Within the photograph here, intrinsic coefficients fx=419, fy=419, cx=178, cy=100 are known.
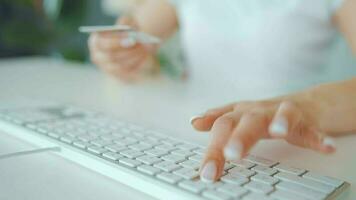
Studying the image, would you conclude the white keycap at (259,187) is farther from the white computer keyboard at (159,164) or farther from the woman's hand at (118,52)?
the woman's hand at (118,52)

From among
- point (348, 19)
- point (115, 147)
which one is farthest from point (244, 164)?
point (348, 19)

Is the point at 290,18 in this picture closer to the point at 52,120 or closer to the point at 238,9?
the point at 238,9

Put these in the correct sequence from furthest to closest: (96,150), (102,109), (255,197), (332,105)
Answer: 1. (102,109)
2. (332,105)
3. (96,150)
4. (255,197)

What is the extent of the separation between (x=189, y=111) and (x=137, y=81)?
305 mm

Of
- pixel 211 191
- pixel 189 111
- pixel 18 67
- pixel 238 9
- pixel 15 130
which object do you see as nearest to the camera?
pixel 211 191

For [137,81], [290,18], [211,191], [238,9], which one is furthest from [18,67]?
[211,191]

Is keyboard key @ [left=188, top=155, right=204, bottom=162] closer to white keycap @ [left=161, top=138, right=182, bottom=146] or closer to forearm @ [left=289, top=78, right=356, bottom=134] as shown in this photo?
white keycap @ [left=161, top=138, right=182, bottom=146]

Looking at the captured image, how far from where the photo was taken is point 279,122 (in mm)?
342

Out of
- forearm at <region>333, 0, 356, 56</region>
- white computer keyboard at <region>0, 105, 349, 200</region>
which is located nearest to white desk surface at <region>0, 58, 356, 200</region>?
white computer keyboard at <region>0, 105, 349, 200</region>

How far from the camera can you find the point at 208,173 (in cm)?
31

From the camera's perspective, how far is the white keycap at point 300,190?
0.95 ft

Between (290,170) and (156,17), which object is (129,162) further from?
(156,17)

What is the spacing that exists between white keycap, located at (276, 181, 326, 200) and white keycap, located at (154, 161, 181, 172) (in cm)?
8

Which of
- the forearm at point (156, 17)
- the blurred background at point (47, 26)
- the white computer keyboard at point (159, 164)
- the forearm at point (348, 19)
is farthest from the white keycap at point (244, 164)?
the blurred background at point (47, 26)
